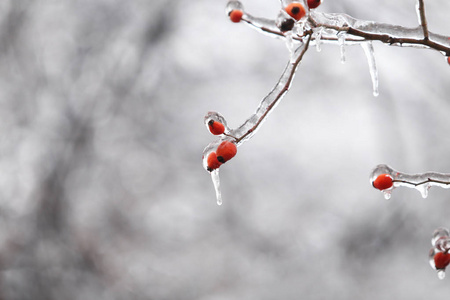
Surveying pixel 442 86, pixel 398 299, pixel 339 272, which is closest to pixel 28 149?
pixel 339 272

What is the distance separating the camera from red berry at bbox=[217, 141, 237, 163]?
925mm

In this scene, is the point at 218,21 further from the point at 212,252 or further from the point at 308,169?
the point at 212,252

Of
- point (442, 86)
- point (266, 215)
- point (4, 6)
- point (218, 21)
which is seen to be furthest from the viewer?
point (218, 21)

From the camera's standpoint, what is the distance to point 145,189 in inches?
237

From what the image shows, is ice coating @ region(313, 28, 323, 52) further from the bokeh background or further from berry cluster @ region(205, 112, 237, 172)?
the bokeh background

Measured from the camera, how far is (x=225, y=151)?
925 mm

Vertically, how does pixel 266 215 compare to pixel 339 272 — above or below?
above

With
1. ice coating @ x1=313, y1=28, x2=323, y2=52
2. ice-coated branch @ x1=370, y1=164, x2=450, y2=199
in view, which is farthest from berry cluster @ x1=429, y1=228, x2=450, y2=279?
ice coating @ x1=313, y1=28, x2=323, y2=52

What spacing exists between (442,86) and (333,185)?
216 centimetres

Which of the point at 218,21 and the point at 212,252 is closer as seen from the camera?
the point at 212,252

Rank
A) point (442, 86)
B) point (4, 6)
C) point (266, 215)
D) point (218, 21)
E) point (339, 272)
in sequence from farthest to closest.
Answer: point (218, 21) → point (266, 215) → point (339, 272) → point (4, 6) → point (442, 86)

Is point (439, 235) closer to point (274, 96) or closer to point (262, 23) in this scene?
point (274, 96)

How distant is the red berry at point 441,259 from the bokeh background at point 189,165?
435 centimetres

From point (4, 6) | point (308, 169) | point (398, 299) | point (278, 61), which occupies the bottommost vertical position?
point (398, 299)
